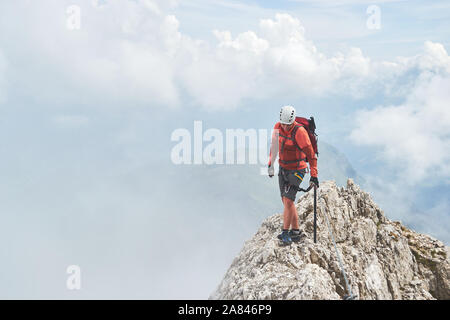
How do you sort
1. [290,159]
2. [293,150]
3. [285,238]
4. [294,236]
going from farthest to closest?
[294,236] → [285,238] → [290,159] → [293,150]

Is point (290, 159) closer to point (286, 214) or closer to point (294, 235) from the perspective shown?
point (286, 214)

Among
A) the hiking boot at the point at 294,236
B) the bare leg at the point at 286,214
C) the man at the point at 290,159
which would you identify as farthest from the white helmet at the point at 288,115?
the hiking boot at the point at 294,236

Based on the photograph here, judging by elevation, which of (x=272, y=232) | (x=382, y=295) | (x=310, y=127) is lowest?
(x=382, y=295)

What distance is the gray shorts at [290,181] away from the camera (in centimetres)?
1286

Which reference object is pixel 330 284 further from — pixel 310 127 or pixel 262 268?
pixel 310 127

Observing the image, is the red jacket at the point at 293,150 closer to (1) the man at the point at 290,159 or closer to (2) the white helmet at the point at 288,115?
(1) the man at the point at 290,159

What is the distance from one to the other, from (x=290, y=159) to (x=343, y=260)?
499 centimetres

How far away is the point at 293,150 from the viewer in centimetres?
1280

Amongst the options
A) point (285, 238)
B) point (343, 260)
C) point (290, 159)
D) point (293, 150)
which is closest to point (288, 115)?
point (293, 150)

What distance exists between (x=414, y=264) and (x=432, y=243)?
136 inches

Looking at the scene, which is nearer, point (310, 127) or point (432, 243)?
point (310, 127)
